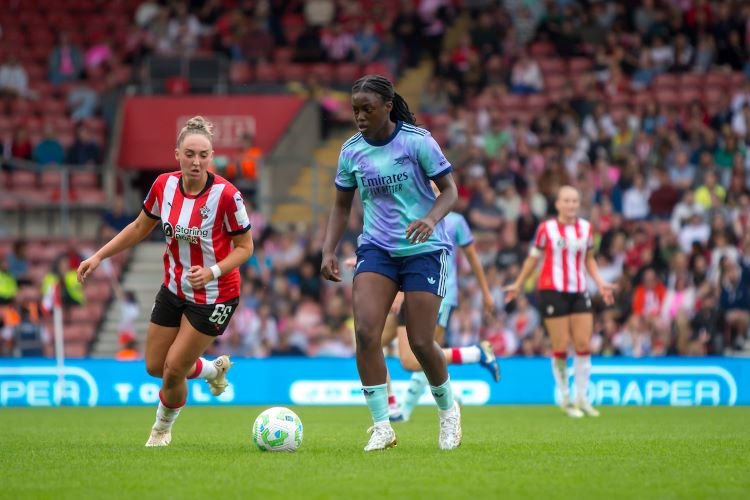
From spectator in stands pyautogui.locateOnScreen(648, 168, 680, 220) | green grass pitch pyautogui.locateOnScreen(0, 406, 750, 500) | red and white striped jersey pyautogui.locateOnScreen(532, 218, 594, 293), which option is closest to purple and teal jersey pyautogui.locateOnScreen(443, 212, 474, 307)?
green grass pitch pyautogui.locateOnScreen(0, 406, 750, 500)

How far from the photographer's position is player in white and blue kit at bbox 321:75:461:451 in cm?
886

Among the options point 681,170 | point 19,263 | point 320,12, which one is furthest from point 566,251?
point 320,12

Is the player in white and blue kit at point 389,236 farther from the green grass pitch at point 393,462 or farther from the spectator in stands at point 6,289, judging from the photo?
the spectator in stands at point 6,289

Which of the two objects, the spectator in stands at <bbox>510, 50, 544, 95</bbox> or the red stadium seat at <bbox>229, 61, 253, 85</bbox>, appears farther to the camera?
the red stadium seat at <bbox>229, 61, 253, 85</bbox>

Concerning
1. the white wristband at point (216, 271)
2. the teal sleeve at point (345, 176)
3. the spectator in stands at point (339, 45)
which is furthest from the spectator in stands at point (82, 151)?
the teal sleeve at point (345, 176)

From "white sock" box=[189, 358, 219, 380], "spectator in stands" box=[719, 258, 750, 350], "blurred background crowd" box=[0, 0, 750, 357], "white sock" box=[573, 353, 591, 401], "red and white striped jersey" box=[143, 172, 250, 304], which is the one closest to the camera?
"red and white striped jersey" box=[143, 172, 250, 304]

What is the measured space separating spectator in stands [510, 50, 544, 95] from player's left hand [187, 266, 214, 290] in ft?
55.9

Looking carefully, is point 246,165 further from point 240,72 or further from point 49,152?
point 49,152

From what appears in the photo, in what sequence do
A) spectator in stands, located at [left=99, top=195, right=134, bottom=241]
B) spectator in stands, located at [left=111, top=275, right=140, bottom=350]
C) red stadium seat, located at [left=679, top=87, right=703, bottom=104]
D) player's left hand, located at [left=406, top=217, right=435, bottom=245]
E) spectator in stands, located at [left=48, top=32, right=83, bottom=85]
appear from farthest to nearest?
spectator in stands, located at [left=48, top=32, right=83, bottom=85]
red stadium seat, located at [left=679, top=87, right=703, bottom=104]
spectator in stands, located at [left=99, top=195, right=134, bottom=241]
spectator in stands, located at [left=111, top=275, right=140, bottom=350]
player's left hand, located at [left=406, top=217, right=435, bottom=245]

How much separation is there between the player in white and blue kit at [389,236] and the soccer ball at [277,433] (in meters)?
0.57

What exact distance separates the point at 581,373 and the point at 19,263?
1149 centimetres

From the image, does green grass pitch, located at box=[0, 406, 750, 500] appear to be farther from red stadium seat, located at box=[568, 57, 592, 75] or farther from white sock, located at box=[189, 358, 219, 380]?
red stadium seat, located at box=[568, 57, 592, 75]

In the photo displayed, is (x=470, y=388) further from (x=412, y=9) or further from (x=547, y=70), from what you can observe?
(x=412, y=9)

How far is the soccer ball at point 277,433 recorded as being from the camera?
30.5 feet
